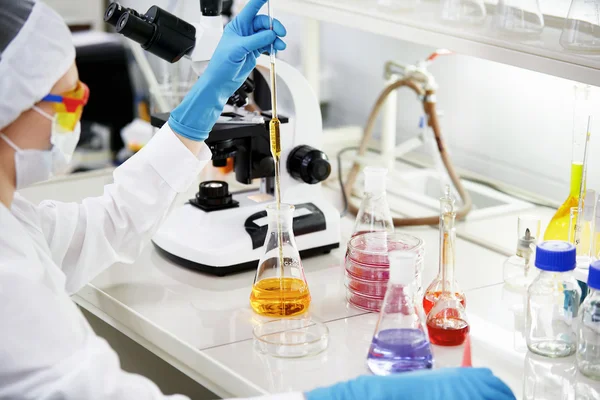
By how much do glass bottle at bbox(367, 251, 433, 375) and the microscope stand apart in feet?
1.65

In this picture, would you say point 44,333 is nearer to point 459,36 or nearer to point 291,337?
point 291,337

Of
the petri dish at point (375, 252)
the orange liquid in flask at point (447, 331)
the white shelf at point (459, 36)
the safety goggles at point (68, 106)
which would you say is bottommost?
the orange liquid in flask at point (447, 331)

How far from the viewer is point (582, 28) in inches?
58.3

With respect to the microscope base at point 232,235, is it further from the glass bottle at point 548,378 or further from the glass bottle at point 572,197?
the glass bottle at point 548,378

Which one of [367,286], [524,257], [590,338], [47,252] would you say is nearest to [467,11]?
[524,257]

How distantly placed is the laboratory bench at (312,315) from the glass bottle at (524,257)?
3 centimetres

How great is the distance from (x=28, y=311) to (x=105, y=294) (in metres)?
0.52

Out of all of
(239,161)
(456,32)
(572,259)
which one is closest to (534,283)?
(572,259)

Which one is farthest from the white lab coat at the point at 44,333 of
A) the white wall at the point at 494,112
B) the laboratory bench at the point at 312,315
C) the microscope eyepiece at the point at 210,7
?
the white wall at the point at 494,112

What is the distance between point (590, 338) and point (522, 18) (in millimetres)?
660

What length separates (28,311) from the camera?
1.15m

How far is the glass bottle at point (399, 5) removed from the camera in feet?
6.12

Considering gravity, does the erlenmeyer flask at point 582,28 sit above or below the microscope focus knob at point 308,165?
above

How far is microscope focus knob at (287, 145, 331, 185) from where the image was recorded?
1787 mm
